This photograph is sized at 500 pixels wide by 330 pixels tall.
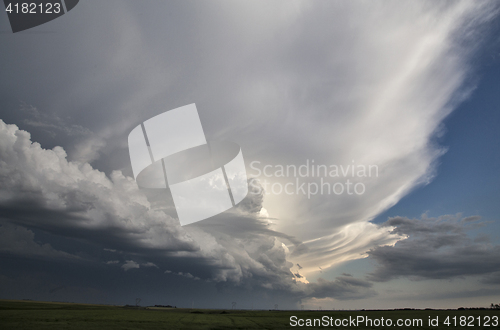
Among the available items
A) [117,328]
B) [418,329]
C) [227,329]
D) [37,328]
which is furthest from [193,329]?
[418,329]

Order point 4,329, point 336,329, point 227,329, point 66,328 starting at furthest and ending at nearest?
point 336,329 < point 227,329 < point 66,328 < point 4,329

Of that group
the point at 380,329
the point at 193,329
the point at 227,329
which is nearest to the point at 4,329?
the point at 193,329

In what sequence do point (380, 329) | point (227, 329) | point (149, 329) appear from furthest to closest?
point (380, 329)
point (227, 329)
point (149, 329)

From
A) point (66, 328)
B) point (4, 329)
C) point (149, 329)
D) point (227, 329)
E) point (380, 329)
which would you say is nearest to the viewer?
point (4, 329)

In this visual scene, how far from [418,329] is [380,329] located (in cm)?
1599

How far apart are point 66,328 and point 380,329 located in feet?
294

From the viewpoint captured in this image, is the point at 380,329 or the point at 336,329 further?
the point at 380,329

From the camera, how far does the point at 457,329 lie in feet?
302

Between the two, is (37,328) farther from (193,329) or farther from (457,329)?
(457,329)

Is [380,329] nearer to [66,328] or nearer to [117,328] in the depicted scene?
[117,328]

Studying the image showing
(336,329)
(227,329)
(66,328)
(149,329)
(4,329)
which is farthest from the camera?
(336,329)

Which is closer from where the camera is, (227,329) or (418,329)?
(227,329)

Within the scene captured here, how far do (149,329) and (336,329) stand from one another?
53.7m

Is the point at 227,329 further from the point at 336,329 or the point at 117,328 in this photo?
the point at 336,329
